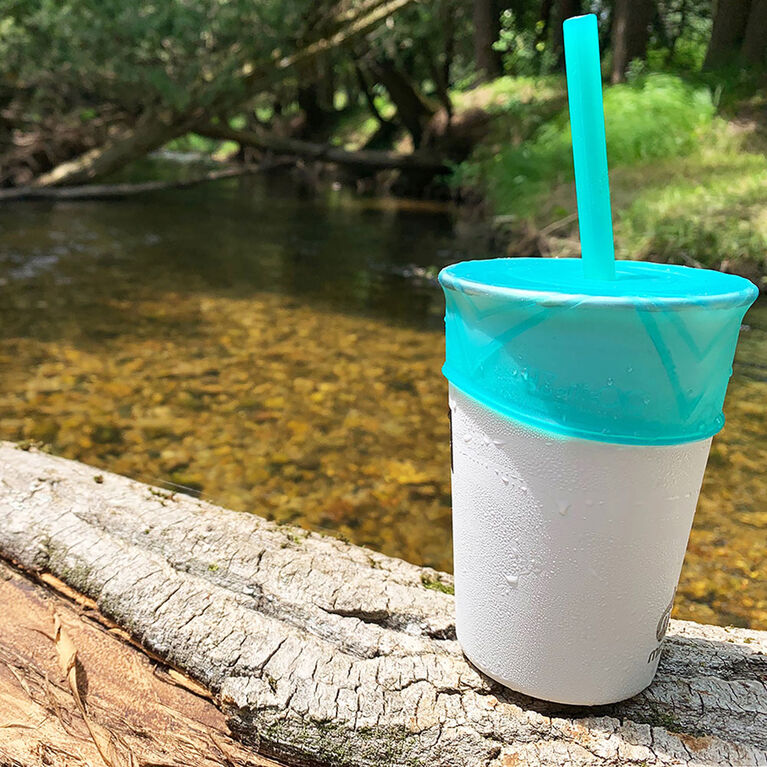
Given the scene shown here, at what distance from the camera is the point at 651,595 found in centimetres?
116

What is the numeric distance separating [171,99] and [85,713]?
27.0ft

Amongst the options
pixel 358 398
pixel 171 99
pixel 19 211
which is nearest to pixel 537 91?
pixel 171 99

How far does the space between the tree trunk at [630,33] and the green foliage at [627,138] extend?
147cm

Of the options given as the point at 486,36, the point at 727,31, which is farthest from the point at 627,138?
the point at 486,36

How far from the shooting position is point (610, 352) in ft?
3.30

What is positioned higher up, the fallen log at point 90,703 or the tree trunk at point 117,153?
the fallen log at point 90,703

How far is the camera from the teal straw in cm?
106

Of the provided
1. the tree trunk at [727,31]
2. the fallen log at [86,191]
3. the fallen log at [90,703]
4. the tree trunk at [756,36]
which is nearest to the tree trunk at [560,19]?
the tree trunk at [727,31]

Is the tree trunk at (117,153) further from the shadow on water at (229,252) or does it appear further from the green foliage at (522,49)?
the green foliage at (522,49)

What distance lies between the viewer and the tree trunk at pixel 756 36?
815cm

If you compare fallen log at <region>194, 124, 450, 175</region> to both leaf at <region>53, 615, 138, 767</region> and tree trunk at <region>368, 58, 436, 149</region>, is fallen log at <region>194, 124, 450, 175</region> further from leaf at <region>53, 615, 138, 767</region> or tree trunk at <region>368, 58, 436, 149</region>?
leaf at <region>53, 615, 138, 767</region>

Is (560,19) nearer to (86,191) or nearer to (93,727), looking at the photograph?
(86,191)

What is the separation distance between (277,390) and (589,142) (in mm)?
2998

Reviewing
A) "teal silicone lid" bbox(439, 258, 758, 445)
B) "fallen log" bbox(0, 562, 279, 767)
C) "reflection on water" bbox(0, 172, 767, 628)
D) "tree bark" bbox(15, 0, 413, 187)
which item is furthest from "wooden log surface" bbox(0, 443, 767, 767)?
"tree bark" bbox(15, 0, 413, 187)
